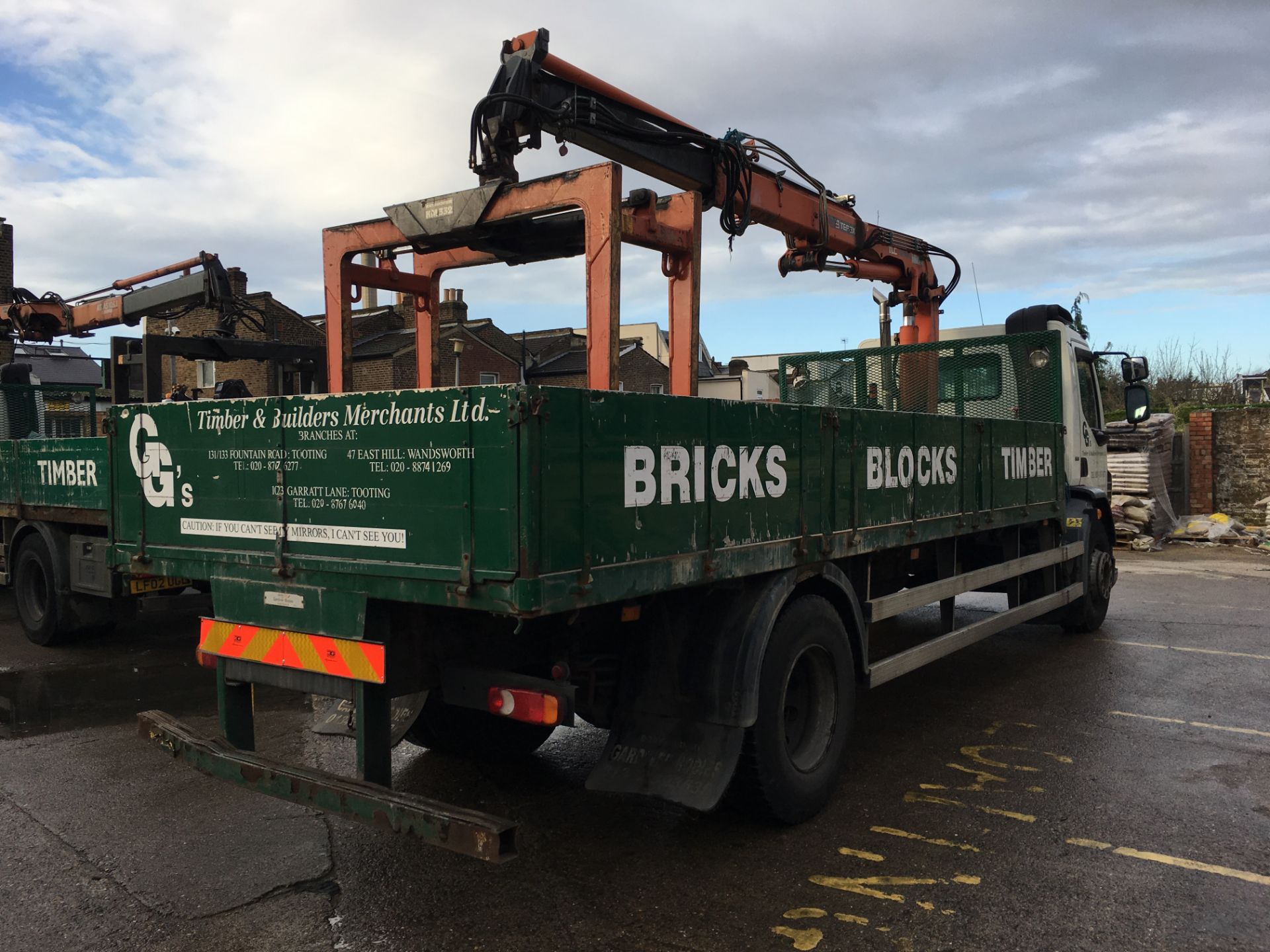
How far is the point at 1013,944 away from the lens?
11.2 feet

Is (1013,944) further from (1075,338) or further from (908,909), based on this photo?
(1075,338)

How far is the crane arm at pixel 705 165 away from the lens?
19.7 ft

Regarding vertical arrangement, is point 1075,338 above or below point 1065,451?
above

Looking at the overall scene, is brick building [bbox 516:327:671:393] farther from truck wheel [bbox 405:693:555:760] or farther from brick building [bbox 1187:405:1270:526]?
truck wheel [bbox 405:693:555:760]

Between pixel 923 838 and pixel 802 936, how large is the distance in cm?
114

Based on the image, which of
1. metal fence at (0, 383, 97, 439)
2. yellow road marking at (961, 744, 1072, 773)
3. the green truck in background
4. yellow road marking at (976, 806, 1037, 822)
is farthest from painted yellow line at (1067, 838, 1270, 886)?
metal fence at (0, 383, 97, 439)

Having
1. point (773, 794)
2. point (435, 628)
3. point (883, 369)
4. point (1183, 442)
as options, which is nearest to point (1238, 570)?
point (1183, 442)

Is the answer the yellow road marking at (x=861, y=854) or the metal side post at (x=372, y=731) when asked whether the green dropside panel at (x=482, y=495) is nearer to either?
the metal side post at (x=372, y=731)

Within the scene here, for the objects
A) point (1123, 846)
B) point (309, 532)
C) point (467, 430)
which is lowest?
point (1123, 846)

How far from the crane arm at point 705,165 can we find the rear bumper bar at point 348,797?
145 inches

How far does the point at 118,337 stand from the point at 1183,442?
63.2 ft

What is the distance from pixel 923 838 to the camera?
4383mm

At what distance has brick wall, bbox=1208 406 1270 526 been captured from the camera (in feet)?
62.7

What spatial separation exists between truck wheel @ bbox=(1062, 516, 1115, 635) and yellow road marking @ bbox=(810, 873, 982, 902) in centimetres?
560
